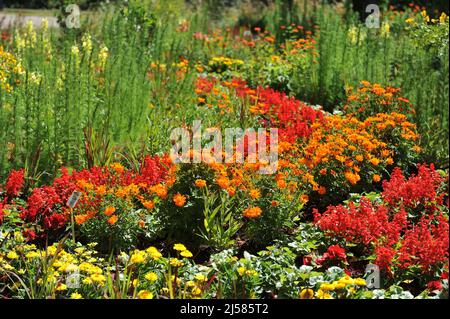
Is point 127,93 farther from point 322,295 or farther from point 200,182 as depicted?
point 322,295

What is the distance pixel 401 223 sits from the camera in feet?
15.4

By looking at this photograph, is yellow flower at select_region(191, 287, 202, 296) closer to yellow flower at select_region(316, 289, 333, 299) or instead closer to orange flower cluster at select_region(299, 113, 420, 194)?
yellow flower at select_region(316, 289, 333, 299)

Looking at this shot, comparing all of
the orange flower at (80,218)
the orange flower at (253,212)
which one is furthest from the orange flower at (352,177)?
the orange flower at (80,218)

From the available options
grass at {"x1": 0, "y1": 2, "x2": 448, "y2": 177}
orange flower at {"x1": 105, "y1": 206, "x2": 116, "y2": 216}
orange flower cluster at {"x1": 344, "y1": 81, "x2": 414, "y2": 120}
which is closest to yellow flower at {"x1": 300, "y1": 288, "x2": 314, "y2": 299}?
orange flower at {"x1": 105, "y1": 206, "x2": 116, "y2": 216}

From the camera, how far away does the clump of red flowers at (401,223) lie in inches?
163

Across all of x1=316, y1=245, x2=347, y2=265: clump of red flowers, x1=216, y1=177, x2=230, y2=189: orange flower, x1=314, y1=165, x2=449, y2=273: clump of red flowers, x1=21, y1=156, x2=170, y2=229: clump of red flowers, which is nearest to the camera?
x1=314, y1=165, x2=449, y2=273: clump of red flowers

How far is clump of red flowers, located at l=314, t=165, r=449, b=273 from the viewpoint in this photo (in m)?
4.15

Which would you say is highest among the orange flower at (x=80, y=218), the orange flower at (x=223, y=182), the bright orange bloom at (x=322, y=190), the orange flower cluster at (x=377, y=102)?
the orange flower cluster at (x=377, y=102)

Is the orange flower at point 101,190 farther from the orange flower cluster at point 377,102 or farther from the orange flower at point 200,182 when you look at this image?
the orange flower cluster at point 377,102

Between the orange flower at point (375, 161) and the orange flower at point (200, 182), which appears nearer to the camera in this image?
the orange flower at point (200, 182)

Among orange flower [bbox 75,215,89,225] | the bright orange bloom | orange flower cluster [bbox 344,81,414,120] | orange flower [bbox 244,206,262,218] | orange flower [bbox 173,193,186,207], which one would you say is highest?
orange flower cluster [bbox 344,81,414,120]

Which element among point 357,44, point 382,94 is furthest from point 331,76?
point 382,94

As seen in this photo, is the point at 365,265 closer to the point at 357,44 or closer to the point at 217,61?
the point at 357,44
